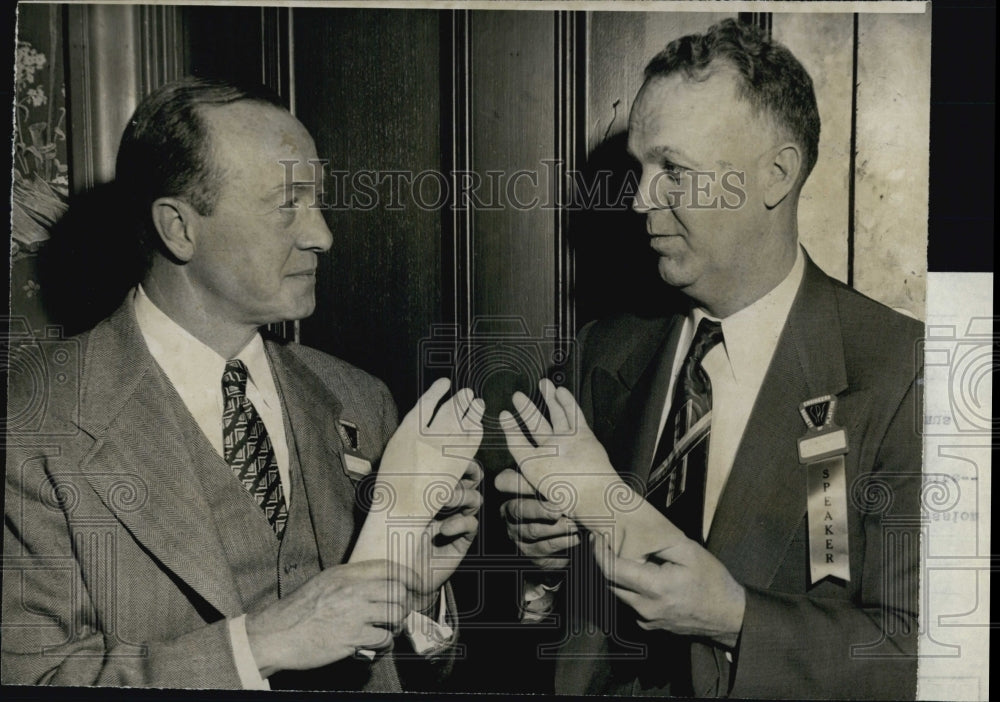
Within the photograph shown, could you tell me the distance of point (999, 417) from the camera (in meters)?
3.39

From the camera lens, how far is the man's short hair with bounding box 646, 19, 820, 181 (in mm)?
3217

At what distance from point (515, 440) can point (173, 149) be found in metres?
1.23

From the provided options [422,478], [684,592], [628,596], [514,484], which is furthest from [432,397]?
[684,592]

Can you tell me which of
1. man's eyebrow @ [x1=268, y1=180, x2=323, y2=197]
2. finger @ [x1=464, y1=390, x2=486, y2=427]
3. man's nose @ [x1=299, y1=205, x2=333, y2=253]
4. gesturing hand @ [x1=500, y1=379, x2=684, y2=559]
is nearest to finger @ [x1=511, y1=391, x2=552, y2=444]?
gesturing hand @ [x1=500, y1=379, x2=684, y2=559]

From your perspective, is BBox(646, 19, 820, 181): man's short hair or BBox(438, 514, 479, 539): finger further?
BBox(438, 514, 479, 539): finger

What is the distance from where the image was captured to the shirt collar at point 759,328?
10.7ft

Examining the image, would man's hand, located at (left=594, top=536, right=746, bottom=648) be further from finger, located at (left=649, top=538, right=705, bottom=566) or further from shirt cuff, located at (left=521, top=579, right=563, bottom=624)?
shirt cuff, located at (left=521, top=579, right=563, bottom=624)

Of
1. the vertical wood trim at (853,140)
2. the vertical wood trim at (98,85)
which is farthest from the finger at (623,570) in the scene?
the vertical wood trim at (98,85)

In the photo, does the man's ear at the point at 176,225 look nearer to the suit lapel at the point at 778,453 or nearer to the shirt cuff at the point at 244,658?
the shirt cuff at the point at 244,658

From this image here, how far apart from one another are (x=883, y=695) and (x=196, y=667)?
6.26 feet

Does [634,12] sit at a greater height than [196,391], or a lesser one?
greater

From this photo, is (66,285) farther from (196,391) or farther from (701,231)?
(701,231)

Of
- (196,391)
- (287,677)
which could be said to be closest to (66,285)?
(196,391)

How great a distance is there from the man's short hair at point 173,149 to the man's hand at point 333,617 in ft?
3.39
